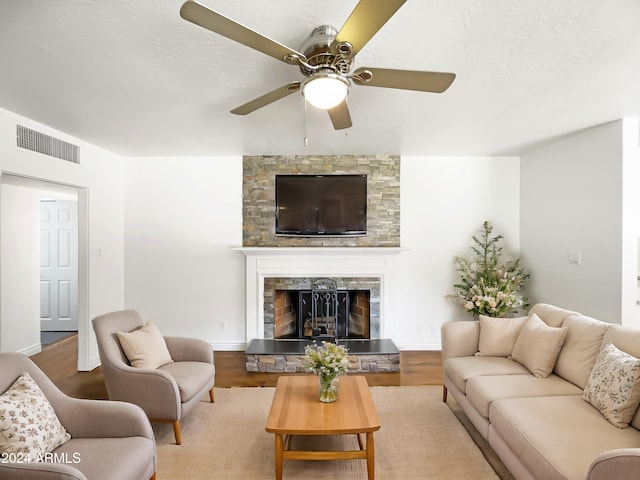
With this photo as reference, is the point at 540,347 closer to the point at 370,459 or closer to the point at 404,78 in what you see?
the point at 370,459

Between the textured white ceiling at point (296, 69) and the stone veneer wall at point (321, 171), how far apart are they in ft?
2.85

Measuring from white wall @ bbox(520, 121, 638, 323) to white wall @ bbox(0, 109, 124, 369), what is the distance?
518cm

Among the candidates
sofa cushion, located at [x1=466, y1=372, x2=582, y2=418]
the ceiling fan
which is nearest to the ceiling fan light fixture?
the ceiling fan

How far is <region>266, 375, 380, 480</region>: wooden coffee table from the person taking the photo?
206 cm

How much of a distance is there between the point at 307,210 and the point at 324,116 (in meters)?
1.63

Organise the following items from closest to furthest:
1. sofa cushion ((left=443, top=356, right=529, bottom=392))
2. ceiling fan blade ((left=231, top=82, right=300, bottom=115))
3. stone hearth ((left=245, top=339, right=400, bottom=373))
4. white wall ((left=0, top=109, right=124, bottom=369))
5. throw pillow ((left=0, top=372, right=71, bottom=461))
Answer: throw pillow ((left=0, top=372, right=71, bottom=461)) < ceiling fan blade ((left=231, top=82, right=300, bottom=115)) < sofa cushion ((left=443, top=356, right=529, bottom=392)) < white wall ((left=0, top=109, right=124, bottom=369)) < stone hearth ((left=245, top=339, right=400, bottom=373))

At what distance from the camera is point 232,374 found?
3.92m

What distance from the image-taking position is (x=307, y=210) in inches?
180

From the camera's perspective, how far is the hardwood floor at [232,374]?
3.61 metres

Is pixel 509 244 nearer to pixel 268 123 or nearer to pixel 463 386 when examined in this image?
pixel 463 386

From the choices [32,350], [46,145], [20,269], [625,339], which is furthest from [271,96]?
[32,350]

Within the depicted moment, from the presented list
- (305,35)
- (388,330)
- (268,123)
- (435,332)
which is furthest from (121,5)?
(435,332)

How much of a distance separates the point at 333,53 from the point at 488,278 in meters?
3.77

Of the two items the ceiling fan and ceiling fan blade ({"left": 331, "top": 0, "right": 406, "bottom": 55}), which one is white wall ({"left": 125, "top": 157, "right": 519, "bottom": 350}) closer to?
the ceiling fan
